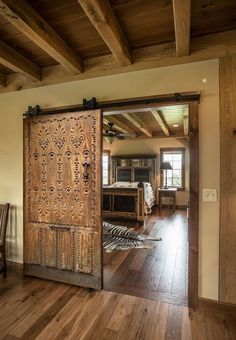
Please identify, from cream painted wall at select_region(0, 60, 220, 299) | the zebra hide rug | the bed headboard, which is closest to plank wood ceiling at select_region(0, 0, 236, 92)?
cream painted wall at select_region(0, 60, 220, 299)

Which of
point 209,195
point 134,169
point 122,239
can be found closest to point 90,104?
point 209,195

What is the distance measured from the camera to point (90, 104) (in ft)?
7.88

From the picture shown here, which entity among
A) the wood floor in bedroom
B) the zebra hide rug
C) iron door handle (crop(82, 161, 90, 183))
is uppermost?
iron door handle (crop(82, 161, 90, 183))

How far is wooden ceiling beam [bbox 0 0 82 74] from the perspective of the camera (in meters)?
1.52

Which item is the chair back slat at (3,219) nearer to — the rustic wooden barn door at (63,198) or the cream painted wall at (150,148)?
the rustic wooden barn door at (63,198)

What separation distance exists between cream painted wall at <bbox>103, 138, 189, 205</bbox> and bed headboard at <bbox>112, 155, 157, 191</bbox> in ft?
0.77

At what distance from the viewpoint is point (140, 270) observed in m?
2.86

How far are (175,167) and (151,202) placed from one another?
1.90 m

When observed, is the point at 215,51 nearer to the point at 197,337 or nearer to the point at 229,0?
the point at 229,0

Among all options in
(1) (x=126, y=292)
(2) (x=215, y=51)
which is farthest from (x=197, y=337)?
(2) (x=215, y=51)

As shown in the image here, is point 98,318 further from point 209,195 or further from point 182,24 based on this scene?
point 182,24

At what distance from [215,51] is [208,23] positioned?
0.86ft

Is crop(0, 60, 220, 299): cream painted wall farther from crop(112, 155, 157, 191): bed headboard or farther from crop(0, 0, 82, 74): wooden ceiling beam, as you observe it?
crop(112, 155, 157, 191): bed headboard

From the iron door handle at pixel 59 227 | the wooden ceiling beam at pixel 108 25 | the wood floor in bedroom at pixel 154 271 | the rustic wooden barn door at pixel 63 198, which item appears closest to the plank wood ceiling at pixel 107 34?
the wooden ceiling beam at pixel 108 25
